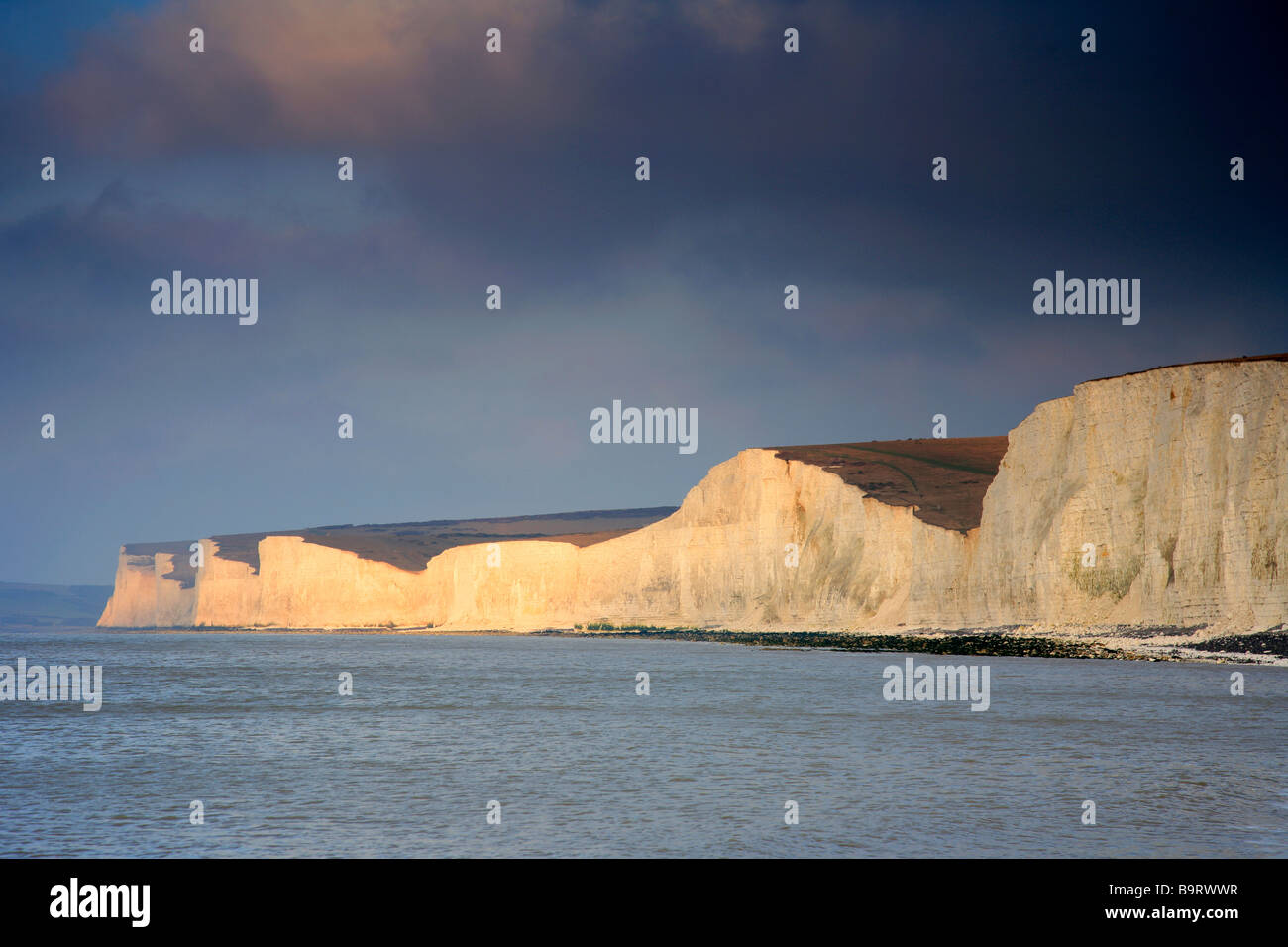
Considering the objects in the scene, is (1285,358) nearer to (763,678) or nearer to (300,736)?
(763,678)

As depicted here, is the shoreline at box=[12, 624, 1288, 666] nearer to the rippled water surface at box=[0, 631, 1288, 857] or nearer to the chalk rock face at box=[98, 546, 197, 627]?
the rippled water surface at box=[0, 631, 1288, 857]

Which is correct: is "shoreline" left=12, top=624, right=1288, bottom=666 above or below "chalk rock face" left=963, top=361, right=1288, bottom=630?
below

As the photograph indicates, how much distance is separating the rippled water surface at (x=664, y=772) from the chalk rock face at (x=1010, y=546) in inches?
349

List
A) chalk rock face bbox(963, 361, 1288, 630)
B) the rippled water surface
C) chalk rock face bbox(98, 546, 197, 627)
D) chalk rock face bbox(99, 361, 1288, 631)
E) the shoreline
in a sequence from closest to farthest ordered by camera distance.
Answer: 1. the rippled water surface
2. the shoreline
3. chalk rock face bbox(963, 361, 1288, 630)
4. chalk rock face bbox(99, 361, 1288, 631)
5. chalk rock face bbox(98, 546, 197, 627)

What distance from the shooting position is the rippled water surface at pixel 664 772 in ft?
45.7

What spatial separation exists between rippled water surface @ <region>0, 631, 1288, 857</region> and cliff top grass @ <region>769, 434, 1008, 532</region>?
43.1 metres

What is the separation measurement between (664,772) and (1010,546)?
157ft

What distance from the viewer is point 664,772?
1970cm

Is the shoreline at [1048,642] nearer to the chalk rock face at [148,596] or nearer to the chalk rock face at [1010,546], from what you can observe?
the chalk rock face at [1010,546]

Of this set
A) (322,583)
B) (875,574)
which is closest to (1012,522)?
(875,574)

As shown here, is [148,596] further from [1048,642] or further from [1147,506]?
[1147,506]

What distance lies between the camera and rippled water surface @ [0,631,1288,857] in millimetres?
13922

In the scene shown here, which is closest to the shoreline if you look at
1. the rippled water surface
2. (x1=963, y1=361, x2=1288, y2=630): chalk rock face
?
(x1=963, y1=361, x2=1288, y2=630): chalk rock face

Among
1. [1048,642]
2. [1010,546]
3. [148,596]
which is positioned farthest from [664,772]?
[148,596]
